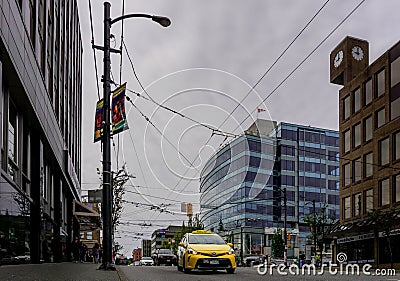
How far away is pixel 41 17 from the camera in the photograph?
25500 mm

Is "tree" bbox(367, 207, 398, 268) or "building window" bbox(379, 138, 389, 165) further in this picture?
"building window" bbox(379, 138, 389, 165)

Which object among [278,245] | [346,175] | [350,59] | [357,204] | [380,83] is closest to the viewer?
[380,83]

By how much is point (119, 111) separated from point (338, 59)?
2100 inches

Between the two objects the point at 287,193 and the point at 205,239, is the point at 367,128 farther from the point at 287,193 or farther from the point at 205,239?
the point at 205,239

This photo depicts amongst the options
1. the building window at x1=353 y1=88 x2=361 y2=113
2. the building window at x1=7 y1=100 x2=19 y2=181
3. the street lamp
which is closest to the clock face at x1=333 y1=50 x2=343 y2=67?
the building window at x1=353 y1=88 x2=361 y2=113

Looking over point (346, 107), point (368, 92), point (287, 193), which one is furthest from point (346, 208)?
point (287, 193)

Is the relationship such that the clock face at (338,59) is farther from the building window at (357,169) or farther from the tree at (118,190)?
the tree at (118,190)

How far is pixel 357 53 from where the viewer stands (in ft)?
214

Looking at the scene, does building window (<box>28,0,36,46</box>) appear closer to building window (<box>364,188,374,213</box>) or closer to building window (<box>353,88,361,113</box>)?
building window (<box>364,188,374,213</box>)

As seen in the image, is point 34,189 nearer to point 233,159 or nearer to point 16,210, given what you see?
point 16,210

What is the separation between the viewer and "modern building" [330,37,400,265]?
5184 cm

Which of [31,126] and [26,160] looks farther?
[31,126]

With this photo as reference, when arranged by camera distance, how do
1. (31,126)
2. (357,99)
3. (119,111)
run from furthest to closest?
(357,99)
(31,126)
(119,111)

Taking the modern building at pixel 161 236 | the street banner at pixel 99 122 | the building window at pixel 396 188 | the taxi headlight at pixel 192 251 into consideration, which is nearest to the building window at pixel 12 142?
the street banner at pixel 99 122
